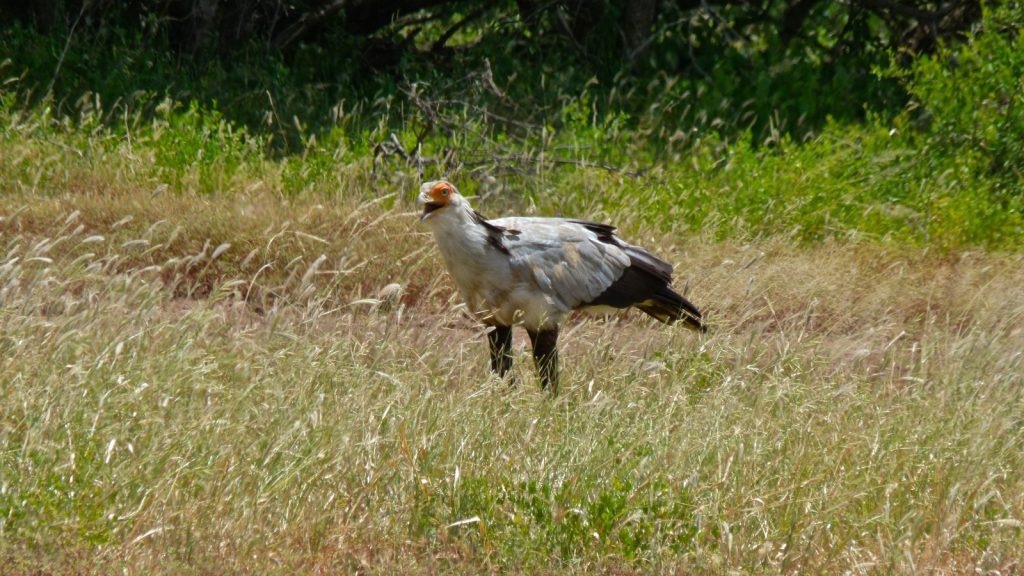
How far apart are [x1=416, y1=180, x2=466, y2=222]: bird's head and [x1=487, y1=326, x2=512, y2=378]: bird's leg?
700 mm

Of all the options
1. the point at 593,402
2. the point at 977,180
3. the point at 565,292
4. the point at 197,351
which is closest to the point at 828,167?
the point at 977,180

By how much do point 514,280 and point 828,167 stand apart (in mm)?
4578

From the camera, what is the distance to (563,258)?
18.5 ft

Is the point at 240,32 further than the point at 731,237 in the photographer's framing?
Yes

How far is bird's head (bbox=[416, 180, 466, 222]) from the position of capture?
17.2 ft

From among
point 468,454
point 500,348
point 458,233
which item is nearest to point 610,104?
point 500,348

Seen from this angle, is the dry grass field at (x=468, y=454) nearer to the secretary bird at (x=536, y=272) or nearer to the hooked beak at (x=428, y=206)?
the secretary bird at (x=536, y=272)

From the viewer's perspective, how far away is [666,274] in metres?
5.97

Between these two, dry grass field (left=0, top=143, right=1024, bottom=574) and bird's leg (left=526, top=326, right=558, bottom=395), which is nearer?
dry grass field (left=0, top=143, right=1024, bottom=574)

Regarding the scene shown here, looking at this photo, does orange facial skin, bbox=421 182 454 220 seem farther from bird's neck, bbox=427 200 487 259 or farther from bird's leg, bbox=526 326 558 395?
bird's leg, bbox=526 326 558 395

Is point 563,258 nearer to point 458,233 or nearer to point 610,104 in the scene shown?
point 458,233

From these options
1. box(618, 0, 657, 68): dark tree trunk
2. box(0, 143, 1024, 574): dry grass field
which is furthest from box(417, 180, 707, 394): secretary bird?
box(618, 0, 657, 68): dark tree trunk

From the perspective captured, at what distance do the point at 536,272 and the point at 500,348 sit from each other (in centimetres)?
45

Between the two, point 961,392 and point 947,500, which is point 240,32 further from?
point 947,500
